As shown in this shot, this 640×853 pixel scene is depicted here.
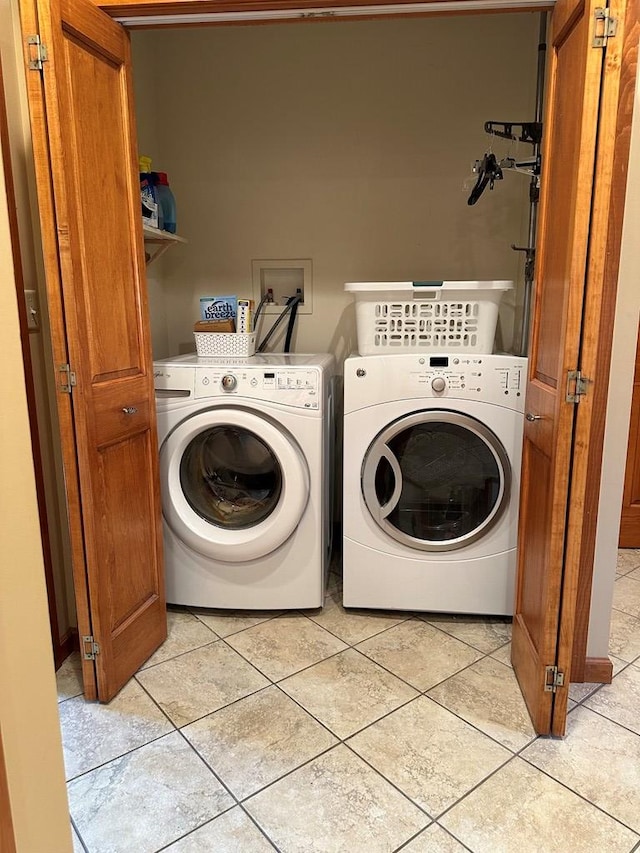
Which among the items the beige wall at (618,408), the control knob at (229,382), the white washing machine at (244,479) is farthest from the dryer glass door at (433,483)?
the control knob at (229,382)

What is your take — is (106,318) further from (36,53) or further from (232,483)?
(232,483)

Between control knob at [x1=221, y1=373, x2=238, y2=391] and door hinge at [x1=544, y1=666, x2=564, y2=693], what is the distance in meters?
1.24

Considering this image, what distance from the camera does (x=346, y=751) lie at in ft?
4.82

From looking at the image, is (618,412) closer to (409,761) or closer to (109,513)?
(409,761)

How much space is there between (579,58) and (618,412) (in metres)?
0.86

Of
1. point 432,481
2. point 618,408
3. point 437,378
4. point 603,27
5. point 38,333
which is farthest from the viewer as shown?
A: point 432,481

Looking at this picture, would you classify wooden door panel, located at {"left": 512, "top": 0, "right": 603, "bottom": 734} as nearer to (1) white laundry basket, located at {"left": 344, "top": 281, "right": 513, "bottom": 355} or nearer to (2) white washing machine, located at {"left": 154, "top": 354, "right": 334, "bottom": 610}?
(1) white laundry basket, located at {"left": 344, "top": 281, "right": 513, "bottom": 355}

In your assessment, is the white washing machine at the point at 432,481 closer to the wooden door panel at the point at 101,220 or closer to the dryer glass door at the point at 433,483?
the dryer glass door at the point at 433,483

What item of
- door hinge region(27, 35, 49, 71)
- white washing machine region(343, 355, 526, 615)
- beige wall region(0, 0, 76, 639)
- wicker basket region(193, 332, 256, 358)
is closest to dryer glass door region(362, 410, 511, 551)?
white washing machine region(343, 355, 526, 615)

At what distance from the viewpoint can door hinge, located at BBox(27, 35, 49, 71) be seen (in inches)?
51.9

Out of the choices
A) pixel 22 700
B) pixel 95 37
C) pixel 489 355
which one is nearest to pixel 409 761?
pixel 22 700

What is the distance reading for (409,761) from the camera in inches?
56.5

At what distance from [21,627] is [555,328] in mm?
1284

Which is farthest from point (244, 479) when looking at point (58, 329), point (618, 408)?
point (618, 408)
